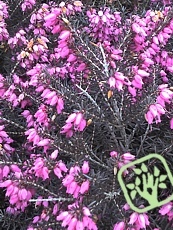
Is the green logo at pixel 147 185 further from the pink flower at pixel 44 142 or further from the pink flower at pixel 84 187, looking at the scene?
the pink flower at pixel 44 142

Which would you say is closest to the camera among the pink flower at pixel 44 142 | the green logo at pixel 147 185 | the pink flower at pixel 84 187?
the green logo at pixel 147 185

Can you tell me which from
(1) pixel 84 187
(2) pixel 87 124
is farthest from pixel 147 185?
(2) pixel 87 124

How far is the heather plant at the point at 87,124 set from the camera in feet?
6.72

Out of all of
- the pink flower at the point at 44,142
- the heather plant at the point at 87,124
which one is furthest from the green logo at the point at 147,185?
the pink flower at the point at 44,142

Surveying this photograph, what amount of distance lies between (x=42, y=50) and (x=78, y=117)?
986 mm

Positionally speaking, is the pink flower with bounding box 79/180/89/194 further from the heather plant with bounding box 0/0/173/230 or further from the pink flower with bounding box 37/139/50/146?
the pink flower with bounding box 37/139/50/146

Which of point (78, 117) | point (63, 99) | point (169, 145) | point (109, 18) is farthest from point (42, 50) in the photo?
point (169, 145)

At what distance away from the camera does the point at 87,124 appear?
2172mm

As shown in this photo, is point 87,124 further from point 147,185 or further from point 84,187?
point 147,185

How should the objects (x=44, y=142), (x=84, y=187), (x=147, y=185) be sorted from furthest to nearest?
(x=44, y=142), (x=84, y=187), (x=147, y=185)

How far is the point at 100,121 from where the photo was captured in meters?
2.24

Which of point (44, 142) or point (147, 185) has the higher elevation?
point (147, 185)

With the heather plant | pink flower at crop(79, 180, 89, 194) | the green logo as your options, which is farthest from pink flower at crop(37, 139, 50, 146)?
the green logo

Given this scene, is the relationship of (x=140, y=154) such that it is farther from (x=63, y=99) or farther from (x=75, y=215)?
(x=75, y=215)
